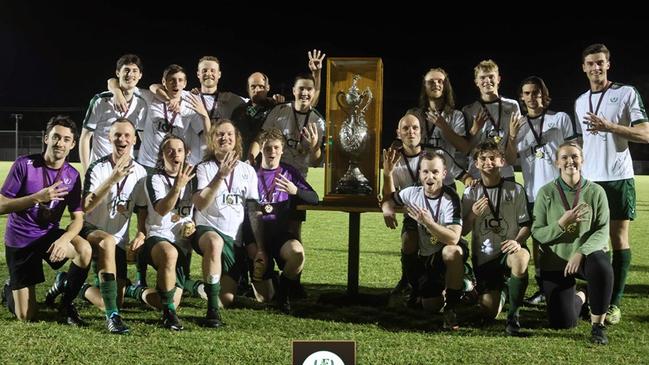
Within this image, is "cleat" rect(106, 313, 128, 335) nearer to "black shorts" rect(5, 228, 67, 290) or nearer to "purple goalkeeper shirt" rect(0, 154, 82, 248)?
"black shorts" rect(5, 228, 67, 290)

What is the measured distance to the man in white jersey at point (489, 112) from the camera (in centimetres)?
478

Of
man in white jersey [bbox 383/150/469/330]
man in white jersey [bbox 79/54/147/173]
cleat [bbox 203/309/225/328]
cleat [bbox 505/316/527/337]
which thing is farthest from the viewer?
man in white jersey [bbox 79/54/147/173]

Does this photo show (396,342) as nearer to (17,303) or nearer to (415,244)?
(415,244)

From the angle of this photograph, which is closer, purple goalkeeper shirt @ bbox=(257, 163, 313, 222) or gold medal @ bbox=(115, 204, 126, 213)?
gold medal @ bbox=(115, 204, 126, 213)

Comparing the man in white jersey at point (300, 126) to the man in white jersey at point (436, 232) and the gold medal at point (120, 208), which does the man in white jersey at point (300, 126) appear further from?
the gold medal at point (120, 208)

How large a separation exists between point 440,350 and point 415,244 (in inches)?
42.8

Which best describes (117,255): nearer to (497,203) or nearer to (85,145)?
(85,145)

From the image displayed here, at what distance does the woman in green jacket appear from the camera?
141 inches

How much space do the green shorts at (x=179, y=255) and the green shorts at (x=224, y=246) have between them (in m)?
0.10

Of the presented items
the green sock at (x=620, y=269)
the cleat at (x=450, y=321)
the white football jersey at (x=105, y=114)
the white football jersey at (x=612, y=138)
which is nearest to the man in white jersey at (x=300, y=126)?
the white football jersey at (x=105, y=114)

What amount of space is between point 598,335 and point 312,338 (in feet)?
5.03

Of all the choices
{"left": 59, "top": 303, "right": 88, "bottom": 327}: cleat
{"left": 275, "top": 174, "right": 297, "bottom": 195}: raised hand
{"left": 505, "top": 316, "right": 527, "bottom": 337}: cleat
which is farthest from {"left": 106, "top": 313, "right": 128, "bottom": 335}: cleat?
{"left": 505, "top": 316, "right": 527, "bottom": 337}: cleat

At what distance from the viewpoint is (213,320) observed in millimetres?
3814

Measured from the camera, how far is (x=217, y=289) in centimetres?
387
